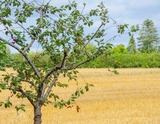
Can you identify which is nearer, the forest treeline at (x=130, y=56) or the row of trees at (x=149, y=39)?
the forest treeline at (x=130, y=56)

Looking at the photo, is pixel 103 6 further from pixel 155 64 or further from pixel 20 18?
pixel 155 64

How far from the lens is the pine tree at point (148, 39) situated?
9869 cm

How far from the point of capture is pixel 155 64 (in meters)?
63.6

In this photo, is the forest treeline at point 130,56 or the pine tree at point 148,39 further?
the pine tree at point 148,39

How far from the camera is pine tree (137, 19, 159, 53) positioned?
98688 mm

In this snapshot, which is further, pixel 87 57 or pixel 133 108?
pixel 133 108

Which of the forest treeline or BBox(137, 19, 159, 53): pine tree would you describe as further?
BBox(137, 19, 159, 53): pine tree

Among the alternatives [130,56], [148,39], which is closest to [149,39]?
[148,39]

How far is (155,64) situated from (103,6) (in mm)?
59448

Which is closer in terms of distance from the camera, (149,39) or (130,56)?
(130,56)

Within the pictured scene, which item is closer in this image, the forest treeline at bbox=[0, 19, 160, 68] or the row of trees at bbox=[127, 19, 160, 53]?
the forest treeline at bbox=[0, 19, 160, 68]

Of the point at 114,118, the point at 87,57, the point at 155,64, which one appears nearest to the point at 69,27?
the point at 87,57

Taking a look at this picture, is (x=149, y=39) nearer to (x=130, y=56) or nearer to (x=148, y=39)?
(x=148, y=39)

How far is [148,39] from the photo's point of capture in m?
98.7
